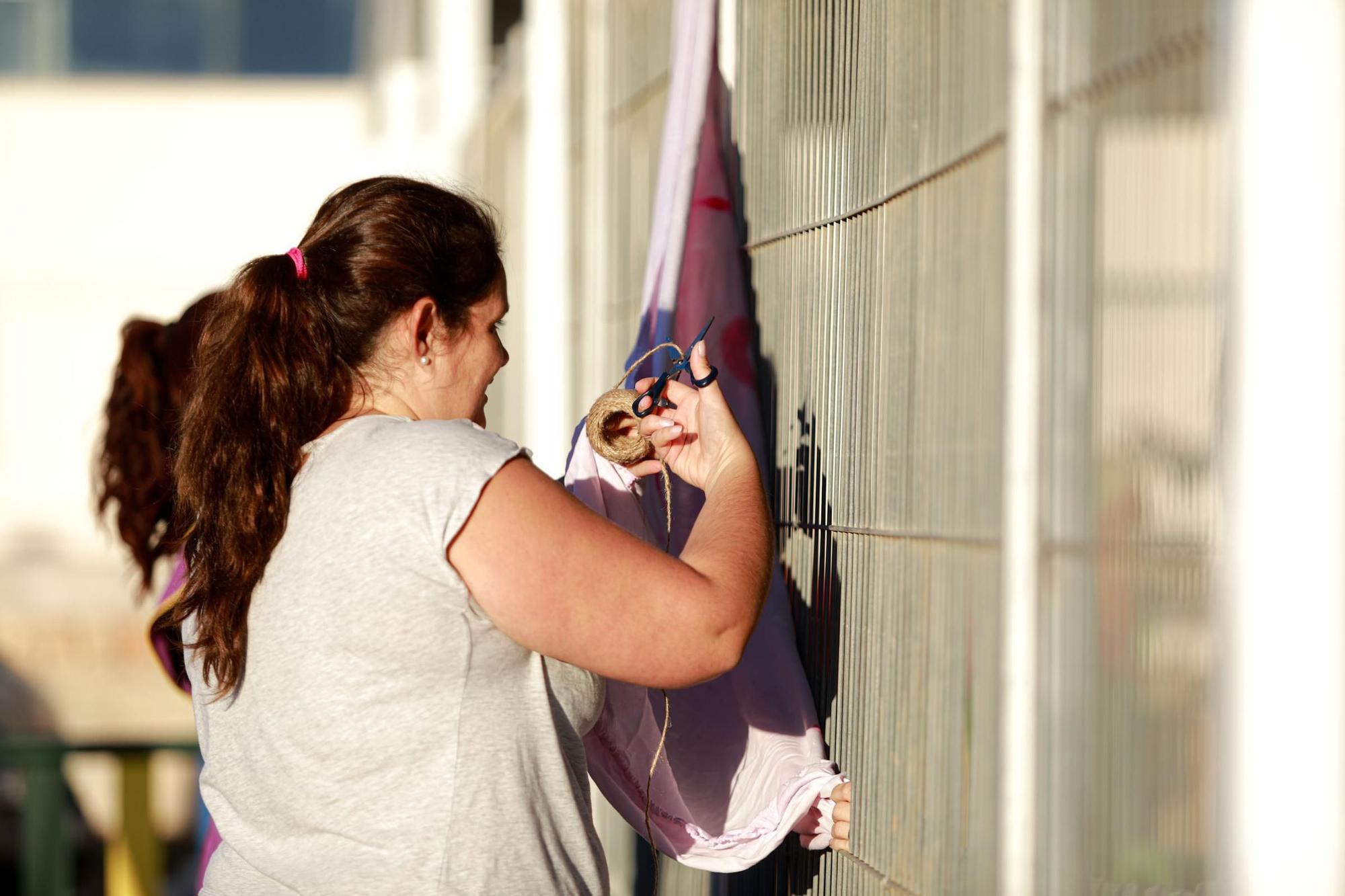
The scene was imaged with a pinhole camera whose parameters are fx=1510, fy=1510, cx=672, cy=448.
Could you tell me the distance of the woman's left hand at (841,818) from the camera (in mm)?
1737

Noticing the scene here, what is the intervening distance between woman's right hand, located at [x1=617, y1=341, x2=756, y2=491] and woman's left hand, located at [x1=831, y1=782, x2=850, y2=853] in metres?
0.40

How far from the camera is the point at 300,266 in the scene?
5.08 ft

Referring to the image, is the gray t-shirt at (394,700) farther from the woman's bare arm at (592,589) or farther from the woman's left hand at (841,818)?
the woman's left hand at (841,818)

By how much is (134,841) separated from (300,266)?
3.34 meters

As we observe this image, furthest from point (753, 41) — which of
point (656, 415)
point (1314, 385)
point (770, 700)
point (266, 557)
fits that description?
point (1314, 385)

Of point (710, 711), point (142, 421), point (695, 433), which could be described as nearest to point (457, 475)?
point (695, 433)

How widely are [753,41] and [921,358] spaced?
80 centimetres

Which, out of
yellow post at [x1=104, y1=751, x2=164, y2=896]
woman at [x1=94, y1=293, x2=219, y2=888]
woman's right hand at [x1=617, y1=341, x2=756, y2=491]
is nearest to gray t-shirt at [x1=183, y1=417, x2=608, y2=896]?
woman's right hand at [x1=617, y1=341, x2=756, y2=491]

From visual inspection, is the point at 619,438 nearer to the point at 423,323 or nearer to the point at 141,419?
the point at 423,323

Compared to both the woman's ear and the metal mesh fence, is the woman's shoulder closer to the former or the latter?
the woman's ear

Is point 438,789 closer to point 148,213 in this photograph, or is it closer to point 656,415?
point 656,415

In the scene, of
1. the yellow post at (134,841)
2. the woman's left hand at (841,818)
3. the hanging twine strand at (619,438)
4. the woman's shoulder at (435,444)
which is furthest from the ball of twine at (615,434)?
the yellow post at (134,841)

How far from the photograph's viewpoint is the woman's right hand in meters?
1.62

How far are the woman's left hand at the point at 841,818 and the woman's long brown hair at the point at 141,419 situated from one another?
1410 millimetres
